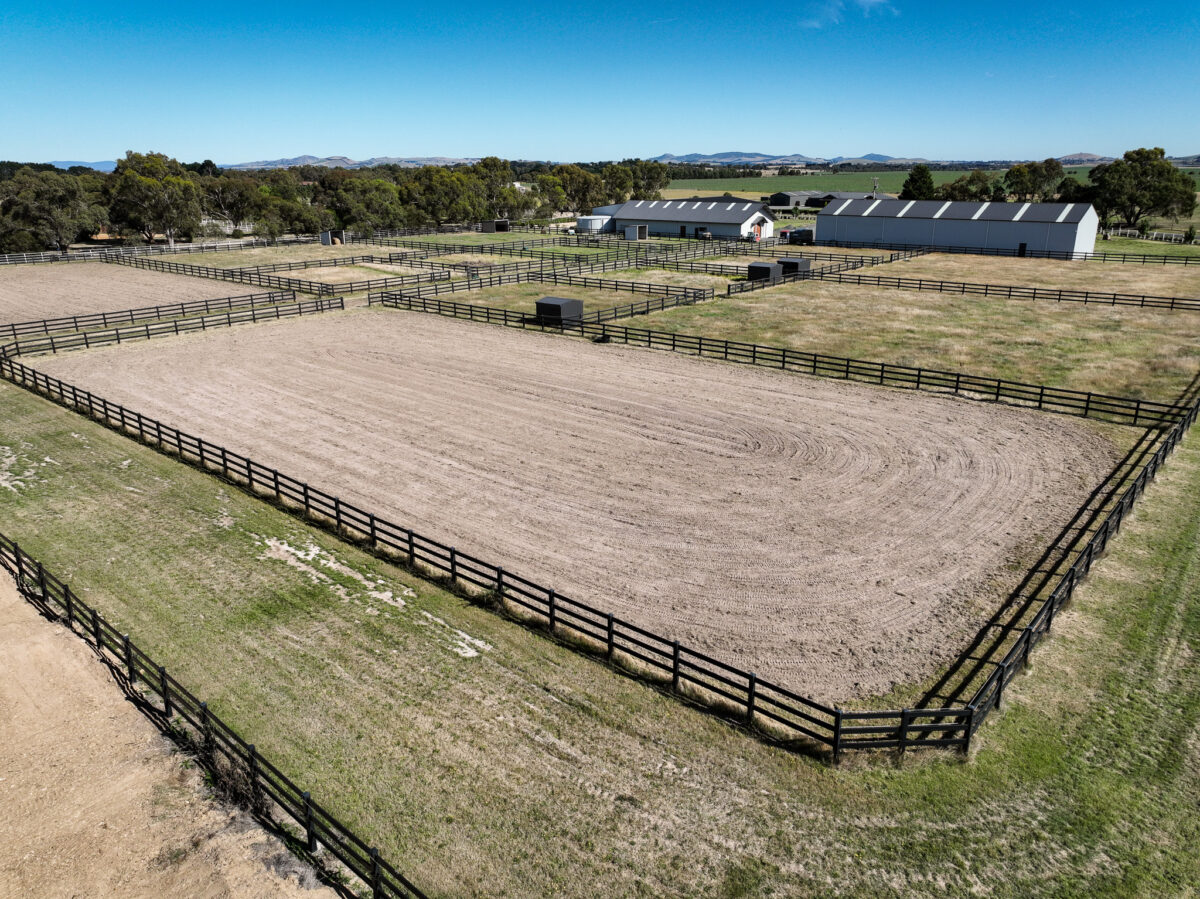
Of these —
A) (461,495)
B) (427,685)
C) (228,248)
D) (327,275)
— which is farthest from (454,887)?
(228,248)

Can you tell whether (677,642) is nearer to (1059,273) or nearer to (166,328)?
(166,328)

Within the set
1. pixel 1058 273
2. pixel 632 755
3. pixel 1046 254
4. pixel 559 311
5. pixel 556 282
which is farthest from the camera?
pixel 1046 254

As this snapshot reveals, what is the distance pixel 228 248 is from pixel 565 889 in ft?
278

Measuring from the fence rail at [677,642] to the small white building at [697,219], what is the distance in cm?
5396

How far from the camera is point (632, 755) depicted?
10695 millimetres

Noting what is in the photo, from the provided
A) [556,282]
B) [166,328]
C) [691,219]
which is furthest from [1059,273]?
[166,328]

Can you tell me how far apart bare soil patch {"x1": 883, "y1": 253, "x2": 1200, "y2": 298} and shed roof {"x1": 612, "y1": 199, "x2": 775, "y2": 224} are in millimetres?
21072

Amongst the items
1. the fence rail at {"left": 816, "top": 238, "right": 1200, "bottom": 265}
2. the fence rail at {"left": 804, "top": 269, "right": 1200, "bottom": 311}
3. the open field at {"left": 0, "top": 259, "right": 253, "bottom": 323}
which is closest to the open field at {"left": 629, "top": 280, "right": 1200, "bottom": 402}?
the fence rail at {"left": 804, "top": 269, "right": 1200, "bottom": 311}

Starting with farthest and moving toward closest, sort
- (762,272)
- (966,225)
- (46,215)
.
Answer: (46,215) → (966,225) → (762,272)

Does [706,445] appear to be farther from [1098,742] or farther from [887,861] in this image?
[887,861]

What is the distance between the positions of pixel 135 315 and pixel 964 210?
69842mm

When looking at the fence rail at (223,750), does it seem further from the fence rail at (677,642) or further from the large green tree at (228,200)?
the large green tree at (228,200)

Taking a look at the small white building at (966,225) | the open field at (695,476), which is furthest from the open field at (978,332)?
the small white building at (966,225)

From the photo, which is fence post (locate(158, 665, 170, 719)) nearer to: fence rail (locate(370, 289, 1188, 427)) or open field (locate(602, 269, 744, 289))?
fence rail (locate(370, 289, 1188, 427))
